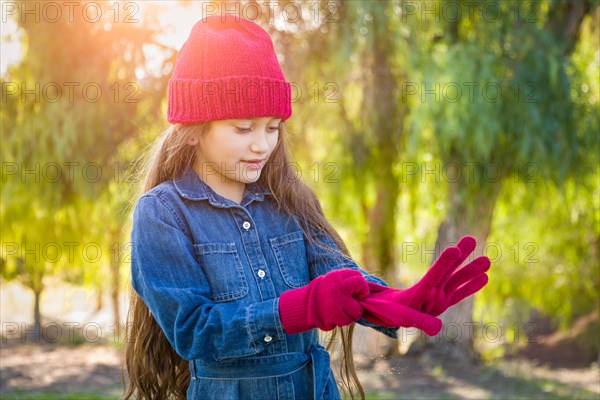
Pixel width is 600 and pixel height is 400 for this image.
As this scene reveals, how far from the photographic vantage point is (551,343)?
Result: 388 inches

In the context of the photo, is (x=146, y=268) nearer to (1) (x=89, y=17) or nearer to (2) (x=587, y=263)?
(1) (x=89, y=17)

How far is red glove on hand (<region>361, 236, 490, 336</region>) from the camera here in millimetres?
1588

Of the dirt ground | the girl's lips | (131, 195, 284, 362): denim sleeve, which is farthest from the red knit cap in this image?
the dirt ground

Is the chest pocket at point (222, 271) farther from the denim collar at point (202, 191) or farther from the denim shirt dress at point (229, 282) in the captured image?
the denim collar at point (202, 191)

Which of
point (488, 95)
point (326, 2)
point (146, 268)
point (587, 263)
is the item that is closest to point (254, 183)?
point (146, 268)

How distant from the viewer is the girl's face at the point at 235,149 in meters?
1.98

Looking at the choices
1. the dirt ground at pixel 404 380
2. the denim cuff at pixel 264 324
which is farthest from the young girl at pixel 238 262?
the dirt ground at pixel 404 380

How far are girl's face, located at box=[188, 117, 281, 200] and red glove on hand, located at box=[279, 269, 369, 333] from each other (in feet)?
1.47

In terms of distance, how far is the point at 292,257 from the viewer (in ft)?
6.68

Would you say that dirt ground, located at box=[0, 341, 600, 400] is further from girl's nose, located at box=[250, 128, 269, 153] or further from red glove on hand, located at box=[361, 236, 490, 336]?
red glove on hand, located at box=[361, 236, 490, 336]

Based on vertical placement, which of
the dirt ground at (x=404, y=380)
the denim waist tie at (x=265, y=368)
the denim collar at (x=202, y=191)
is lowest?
the dirt ground at (x=404, y=380)

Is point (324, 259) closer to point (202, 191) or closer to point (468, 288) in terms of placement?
point (202, 191)

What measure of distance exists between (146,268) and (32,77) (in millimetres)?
4892

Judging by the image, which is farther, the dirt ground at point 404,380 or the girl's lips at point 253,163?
the dirt ground at point 404,380
